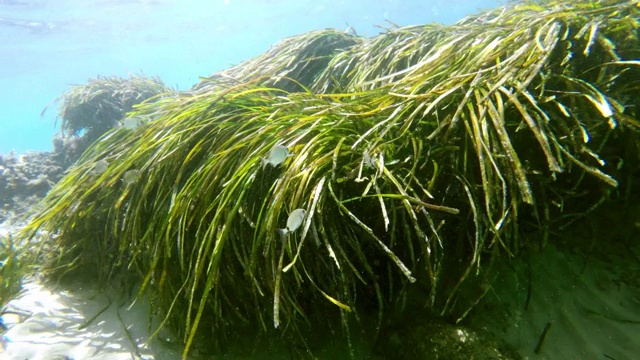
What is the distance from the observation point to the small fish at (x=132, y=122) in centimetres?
348

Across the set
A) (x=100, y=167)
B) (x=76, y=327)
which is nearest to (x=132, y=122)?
(x=100, y=167)

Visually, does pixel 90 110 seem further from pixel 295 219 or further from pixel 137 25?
pixel 137 25

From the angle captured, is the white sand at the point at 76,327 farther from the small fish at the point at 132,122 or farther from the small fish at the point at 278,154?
the small fish at the point at 132,122

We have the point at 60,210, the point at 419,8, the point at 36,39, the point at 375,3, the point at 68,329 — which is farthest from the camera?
the point at 419,8

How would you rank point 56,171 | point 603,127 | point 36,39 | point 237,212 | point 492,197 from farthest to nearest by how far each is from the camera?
point 36,39
point 56,171
point 237,212
point 603,127
point 492,197

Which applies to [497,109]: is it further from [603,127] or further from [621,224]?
[621,224]

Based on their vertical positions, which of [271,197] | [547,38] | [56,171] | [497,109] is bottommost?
[56,171]

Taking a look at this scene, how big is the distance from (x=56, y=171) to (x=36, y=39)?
94.7 ft

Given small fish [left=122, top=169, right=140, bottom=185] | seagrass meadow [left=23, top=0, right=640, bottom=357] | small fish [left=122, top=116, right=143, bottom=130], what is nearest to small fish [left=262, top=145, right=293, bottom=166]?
seagrass meadow [left=23, top=0, right=640, bottom=357]

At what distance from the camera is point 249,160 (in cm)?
214

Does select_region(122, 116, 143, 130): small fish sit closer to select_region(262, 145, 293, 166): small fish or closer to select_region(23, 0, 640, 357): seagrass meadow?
select_region(23, 0, 640, 357): seagrass meadow

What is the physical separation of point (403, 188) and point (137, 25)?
3988 cm

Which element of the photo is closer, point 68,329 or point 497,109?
point 497,109

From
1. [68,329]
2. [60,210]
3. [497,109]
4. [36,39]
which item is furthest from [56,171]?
[36,39]
